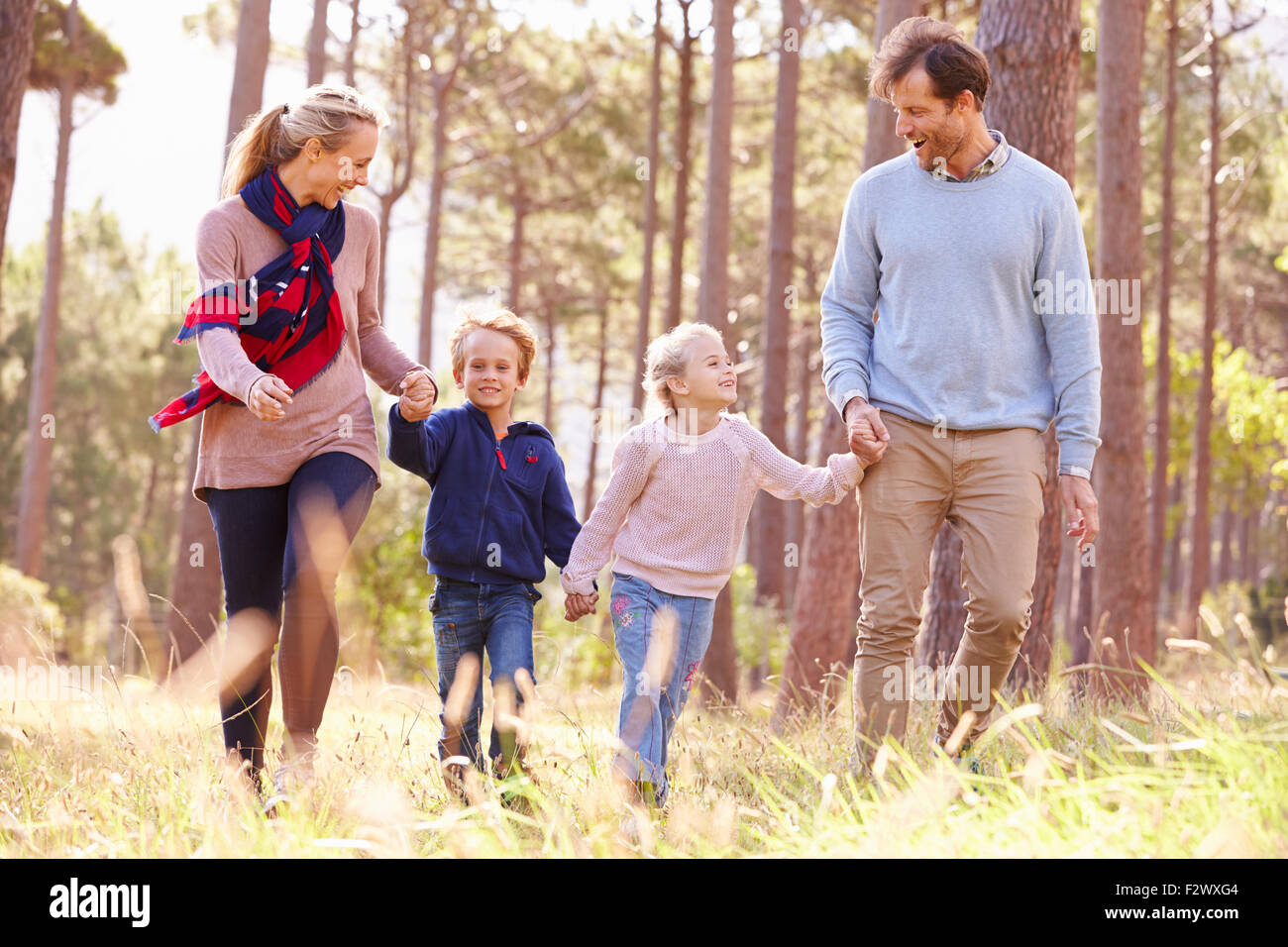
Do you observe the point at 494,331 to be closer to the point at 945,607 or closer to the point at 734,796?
the point at 734,796

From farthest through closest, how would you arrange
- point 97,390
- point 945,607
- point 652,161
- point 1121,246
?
1. point 97,390
2. point 652,161
3. point 1121,246
4. point 945,607

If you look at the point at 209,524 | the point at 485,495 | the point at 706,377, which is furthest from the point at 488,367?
the point at 209,524

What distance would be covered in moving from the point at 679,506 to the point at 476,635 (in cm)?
78

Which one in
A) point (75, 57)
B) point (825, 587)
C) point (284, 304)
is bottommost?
point (825, 587)

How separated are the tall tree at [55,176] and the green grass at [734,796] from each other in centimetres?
1394

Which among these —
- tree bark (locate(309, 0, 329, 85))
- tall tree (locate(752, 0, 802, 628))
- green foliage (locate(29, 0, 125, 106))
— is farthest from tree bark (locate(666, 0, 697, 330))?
green foliage (locate(29, 0, 125, 106))

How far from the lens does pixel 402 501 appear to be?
15094 mm

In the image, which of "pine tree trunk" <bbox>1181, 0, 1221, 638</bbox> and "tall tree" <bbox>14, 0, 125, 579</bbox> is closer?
"tall tree" <bbox>14, 0, 125, 579</bbox>

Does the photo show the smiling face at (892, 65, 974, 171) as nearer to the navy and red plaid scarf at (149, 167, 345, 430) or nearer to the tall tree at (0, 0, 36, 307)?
the navy and red plaid scarf at (149, 167, 345, 430)

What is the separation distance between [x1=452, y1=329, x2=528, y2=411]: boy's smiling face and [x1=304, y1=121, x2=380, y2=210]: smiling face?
64 centimetres

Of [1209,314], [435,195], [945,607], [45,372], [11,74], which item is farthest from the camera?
[435,195]

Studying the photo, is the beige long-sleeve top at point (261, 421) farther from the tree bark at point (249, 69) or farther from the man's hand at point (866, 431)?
the tree bark at point (249, 69)

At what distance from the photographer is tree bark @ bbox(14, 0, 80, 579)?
1670 cm

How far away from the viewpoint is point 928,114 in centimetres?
344
